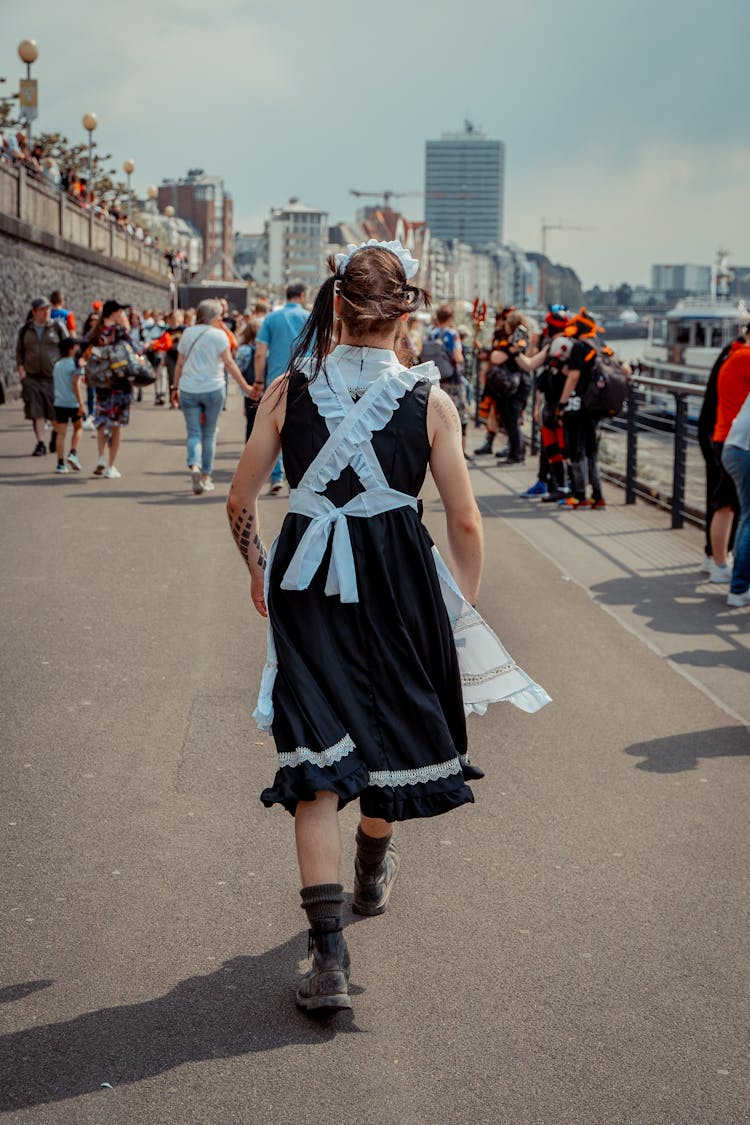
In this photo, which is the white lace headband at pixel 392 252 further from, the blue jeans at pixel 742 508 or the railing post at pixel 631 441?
the railing post at pixel 631 441

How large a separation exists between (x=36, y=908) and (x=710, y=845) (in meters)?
2.19

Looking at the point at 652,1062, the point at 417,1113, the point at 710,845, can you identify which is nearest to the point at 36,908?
the point at 417,1113

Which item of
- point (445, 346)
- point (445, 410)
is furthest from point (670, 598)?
point (445, 346)

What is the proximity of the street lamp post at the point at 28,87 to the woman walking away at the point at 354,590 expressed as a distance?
34.6 m

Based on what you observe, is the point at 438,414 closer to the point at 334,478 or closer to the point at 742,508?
the point at 334,478

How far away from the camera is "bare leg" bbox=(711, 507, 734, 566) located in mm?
10344

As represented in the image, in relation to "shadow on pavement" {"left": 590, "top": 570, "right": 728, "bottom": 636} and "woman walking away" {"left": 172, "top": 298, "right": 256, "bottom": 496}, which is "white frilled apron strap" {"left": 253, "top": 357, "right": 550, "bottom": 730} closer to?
"shadow on pavement" {"left": 590, "top": 570, "right": 728, "bottom": 636}

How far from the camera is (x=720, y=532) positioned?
1044 centimetres

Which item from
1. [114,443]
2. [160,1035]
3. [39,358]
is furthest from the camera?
[39,358]

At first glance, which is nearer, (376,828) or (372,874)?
(376,828)

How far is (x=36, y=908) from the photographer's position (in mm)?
4449

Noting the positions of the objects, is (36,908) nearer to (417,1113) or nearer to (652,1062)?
(417,1113)

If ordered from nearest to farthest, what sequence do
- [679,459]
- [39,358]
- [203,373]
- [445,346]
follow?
[679,459] → [203,373] → [445,346] → [39,358]

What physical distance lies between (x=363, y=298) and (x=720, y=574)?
7038 millimetres
